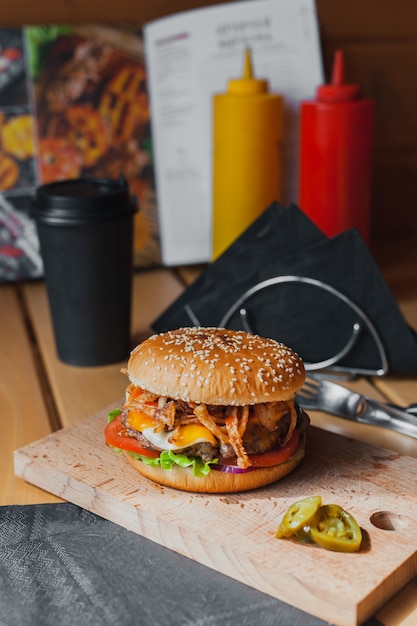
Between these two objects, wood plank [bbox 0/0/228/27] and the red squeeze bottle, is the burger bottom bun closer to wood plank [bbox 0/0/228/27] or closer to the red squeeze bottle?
the red squeeze bottle

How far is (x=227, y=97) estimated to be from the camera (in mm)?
1971

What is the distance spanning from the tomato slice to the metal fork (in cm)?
35

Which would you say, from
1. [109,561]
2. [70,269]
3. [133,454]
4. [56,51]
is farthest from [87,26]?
[109,561]

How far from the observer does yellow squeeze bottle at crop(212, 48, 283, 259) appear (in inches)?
77.1

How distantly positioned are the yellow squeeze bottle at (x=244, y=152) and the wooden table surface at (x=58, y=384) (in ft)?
0.68

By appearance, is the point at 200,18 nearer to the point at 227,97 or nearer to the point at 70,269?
the point at 227,97

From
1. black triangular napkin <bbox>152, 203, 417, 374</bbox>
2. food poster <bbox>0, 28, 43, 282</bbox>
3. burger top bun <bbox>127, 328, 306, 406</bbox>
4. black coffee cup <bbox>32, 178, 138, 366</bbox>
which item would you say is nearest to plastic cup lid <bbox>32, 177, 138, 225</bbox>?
black coffee cup <bbox>32, 178, 138, 366</bbox>

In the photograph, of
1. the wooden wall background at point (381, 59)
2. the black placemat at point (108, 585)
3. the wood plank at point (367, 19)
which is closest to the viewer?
the black placemat at point (108, 585)

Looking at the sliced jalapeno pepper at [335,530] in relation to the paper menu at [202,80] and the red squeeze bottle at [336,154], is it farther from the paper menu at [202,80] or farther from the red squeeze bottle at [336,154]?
the paper menu at [202,80]

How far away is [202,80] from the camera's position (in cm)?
212

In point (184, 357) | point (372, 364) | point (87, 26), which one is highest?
point (87, 26)

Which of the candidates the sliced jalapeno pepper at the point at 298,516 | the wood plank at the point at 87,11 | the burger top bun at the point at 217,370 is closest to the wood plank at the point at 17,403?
the burger top bun at the point at 217,370

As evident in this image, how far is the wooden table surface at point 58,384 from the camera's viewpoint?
3.97 feet

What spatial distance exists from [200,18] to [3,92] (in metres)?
0.51
